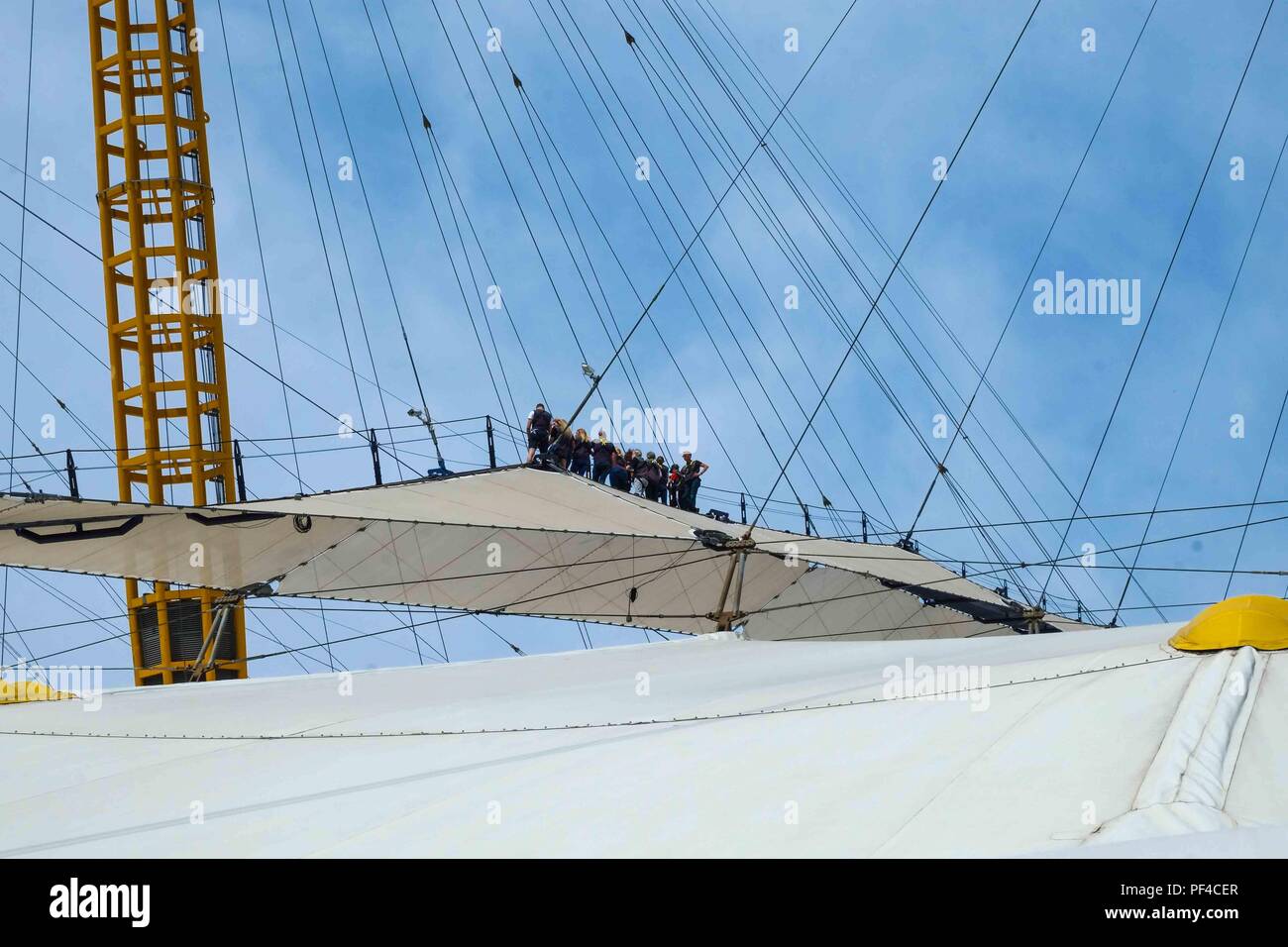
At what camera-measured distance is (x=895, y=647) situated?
480 inches

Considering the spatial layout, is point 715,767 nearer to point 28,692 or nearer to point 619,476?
point 28,692

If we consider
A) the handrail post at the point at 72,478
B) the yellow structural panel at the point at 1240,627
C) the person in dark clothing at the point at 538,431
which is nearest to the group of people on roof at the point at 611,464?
the person in dark clothing at the point at 538,431

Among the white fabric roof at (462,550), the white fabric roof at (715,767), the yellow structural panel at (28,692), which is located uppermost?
the white fabric roof at (462,550)

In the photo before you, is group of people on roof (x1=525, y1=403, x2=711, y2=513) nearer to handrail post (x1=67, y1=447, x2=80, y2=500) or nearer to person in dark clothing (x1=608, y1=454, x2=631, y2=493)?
person in dark clothing (x1=608, y1=454, x2=631, y2=493)

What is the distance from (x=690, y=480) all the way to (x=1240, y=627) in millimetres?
15156

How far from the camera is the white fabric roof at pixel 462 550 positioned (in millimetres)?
16266

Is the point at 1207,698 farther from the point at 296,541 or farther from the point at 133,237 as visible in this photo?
the point at 133,237

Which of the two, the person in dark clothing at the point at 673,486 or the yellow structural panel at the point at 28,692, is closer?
the yellow structural panel at the point at 28,692

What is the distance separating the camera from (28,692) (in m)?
12.0

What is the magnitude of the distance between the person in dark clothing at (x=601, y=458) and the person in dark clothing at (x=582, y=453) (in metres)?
0.10

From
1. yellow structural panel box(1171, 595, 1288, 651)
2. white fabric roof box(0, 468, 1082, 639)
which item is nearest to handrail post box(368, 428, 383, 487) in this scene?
white fabric roof box(0, 468, 1082, 639)

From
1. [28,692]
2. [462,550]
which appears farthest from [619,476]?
[28,692]

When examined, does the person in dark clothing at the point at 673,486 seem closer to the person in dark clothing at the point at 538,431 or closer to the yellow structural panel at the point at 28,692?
the person in dark clothing at the point at 538,431

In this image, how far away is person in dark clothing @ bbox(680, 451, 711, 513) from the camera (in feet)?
72.7
